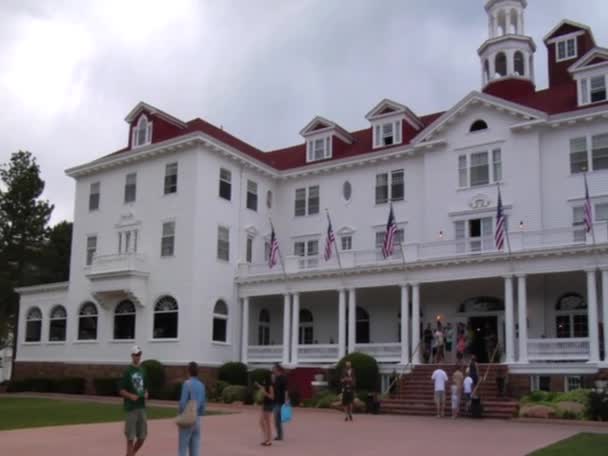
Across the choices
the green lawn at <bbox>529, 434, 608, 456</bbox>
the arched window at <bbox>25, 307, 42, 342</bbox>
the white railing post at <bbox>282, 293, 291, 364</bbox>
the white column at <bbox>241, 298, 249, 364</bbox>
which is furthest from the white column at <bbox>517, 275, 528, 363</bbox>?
the arched window at <bbox>25, 307, 42, 342</bbox>

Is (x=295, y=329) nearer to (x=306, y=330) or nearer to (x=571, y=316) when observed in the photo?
(x=306, y=330)

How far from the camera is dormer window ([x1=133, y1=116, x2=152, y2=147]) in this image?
41.2m

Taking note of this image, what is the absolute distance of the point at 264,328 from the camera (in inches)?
1633

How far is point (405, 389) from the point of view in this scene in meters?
30.0

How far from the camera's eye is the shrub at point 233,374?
35812 mm

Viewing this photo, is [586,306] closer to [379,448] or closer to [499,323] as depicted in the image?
[499,323]

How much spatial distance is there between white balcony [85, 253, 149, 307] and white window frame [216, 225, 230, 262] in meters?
3.79

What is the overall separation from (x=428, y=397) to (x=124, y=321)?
1743cm

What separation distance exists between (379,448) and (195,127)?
28.3 m

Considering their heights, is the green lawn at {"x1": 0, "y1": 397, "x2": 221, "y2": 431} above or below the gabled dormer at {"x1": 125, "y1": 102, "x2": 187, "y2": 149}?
below

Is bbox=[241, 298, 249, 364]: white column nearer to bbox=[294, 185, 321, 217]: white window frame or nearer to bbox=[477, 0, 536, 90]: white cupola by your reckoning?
bbox=[294, 185, 321, 217]: white window frame

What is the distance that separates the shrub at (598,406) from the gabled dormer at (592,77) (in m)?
15.3

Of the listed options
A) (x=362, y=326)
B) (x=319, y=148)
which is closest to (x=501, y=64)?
(x=319, y=148)

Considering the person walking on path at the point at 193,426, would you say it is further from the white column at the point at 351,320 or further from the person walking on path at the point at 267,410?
the white column at the point at 351,320
